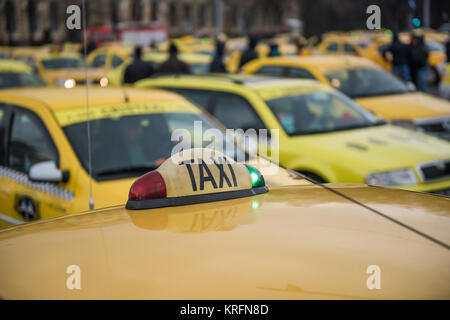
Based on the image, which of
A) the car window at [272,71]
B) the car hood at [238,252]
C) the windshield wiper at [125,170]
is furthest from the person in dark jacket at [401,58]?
the car hood at [238,252]

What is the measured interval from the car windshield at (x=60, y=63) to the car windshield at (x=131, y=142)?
511 inches

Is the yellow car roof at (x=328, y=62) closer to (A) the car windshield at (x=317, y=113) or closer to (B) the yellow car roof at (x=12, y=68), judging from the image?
(A) the car windshield at (x=317, y=113)

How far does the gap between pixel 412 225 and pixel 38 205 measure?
2.99 metres

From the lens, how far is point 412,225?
6.66 ft

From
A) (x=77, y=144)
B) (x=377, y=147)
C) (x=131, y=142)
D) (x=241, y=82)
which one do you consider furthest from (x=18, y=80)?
(x=77, y=144)

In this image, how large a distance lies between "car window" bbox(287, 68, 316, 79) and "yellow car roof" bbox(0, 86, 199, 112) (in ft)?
16.9

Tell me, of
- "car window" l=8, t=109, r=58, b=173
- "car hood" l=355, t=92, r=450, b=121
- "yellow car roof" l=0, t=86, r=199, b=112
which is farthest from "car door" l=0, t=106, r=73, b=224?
"car hood" l=355, t=92, r=450, b=121

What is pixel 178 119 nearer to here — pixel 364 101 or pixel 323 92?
pixel 323 92

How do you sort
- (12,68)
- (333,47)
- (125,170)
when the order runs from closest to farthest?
(125,170), (12,68), (333,47)

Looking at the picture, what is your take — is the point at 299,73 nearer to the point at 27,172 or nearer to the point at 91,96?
the point at 91,96

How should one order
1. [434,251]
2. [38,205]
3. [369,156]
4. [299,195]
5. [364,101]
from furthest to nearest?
[364,101] < [369,156] < [38,205] < [299,195] < [434,251]

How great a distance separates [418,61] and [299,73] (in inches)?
236

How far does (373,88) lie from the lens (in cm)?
1005
